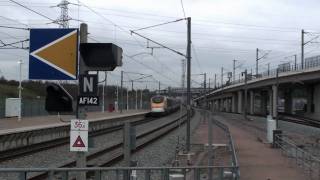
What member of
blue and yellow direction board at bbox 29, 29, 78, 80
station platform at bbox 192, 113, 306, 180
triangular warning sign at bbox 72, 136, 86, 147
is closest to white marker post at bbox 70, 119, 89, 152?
triangular warning sign at bbox 72, 136, 86, 147

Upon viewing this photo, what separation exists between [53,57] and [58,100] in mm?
756

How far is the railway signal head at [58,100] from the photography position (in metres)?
10.2

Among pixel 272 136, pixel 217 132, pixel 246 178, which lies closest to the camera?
pixel 246 178

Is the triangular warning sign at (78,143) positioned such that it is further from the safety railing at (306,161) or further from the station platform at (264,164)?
the station platform at (264,164)

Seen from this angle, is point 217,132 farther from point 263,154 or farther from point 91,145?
point 91,145

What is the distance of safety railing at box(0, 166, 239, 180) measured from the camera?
9.45m

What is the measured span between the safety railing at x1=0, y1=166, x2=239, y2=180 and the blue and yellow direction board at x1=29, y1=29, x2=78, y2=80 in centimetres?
150

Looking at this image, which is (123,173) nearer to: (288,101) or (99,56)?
(99,56)

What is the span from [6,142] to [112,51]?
25153 millimetres

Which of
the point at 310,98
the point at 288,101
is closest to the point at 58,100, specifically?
the point at 310,98

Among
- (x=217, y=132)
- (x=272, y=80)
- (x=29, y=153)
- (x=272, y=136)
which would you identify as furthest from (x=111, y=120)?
(x=272, y=80)

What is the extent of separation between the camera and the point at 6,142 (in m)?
33.8

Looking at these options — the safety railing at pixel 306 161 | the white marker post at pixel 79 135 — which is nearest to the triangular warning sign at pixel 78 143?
the white marker post at pixel 79 135

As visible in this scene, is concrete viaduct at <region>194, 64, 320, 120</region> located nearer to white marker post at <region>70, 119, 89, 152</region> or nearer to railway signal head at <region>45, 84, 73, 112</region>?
railway signal head at <region>45, 84, 73, 112</region>
